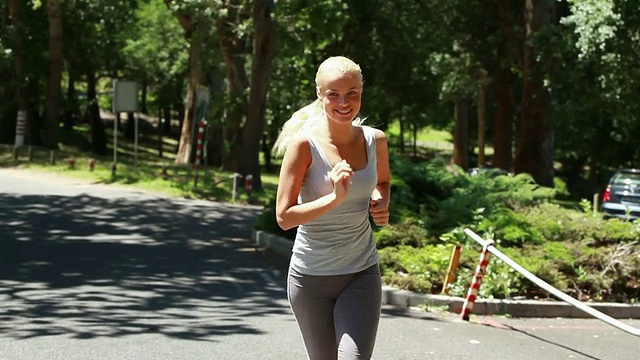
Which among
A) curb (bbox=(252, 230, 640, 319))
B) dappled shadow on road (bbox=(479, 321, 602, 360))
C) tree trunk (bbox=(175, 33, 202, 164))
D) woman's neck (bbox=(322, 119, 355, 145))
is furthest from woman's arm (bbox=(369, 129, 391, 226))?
tree trunk (bbox=(175, 33, 202, 164))

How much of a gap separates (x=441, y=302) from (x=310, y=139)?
6886 millimetres

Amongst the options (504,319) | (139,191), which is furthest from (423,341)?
(139,191)

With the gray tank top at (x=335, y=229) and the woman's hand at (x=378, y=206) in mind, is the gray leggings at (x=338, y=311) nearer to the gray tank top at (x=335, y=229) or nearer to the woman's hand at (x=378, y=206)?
the gray tank top at (x=335, y=229)

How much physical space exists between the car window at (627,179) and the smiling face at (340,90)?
21400mm

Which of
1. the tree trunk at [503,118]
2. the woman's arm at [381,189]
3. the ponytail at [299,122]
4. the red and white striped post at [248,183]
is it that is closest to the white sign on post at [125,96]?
the red and white striped post at [248,183]

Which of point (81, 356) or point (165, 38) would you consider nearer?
point (81, 356)

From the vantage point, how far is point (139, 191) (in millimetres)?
26047

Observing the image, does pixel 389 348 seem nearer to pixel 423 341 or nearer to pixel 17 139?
pixel 423 341

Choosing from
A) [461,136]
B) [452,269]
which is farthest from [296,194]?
[461,136]

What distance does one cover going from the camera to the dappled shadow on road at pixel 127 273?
955cm

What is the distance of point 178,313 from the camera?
1016 cm

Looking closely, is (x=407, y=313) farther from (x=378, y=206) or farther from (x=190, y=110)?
(x=190, y=110)

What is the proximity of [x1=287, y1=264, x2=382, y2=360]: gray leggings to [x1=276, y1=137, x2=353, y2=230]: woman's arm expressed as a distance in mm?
A: 339

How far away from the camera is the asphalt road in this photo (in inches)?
335
